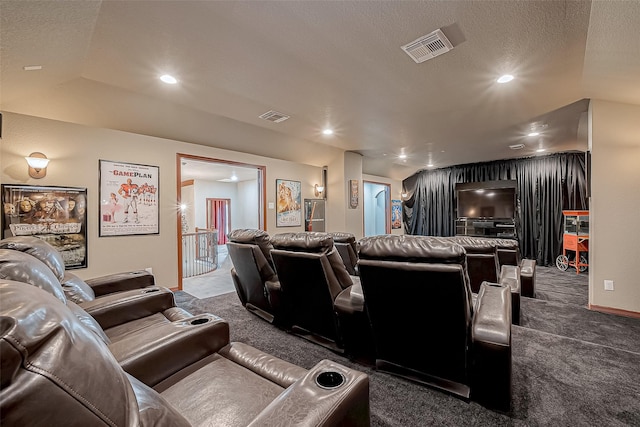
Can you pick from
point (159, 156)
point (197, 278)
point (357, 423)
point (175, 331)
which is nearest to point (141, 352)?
point (175, 331)

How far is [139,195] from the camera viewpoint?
4.03 meters

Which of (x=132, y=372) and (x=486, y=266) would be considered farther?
(x=486, y=266)

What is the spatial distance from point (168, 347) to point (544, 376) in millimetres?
2518

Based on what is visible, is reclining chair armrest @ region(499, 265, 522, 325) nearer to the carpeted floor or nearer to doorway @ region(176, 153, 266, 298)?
the carpeted floor

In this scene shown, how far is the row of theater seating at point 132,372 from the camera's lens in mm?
446

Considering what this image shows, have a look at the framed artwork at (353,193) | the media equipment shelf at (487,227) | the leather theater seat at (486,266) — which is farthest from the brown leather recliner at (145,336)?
the media equipment shelf at (487,227)

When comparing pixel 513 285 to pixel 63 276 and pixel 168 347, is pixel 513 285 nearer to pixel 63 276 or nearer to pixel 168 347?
pixel 168 347

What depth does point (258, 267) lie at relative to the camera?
Result: 2732 mm

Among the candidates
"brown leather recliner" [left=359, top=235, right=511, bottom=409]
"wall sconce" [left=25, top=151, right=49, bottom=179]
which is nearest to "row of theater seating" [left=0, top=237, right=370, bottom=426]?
"brown leather recliner" [left=359, top=235, right=511, bottom=409]

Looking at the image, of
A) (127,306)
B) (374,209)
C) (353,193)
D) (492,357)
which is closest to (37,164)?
(127,306)

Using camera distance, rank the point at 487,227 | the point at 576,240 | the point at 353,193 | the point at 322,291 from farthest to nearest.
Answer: the point at 487,227
the point at 353,193
the point at 576,240
the point at 322,291

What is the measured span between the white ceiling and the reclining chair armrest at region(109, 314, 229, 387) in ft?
7.18

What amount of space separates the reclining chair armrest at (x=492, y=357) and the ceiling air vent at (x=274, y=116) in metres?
3.72

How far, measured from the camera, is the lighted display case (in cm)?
537
